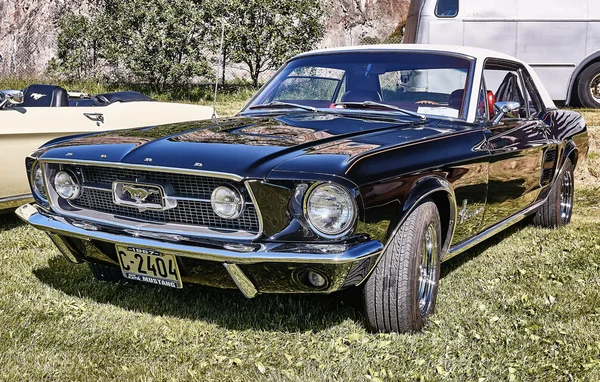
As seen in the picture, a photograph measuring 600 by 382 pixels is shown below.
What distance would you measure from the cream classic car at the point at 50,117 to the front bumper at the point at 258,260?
6.99ft

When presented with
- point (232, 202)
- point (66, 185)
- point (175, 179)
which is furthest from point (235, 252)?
point (66, 185)

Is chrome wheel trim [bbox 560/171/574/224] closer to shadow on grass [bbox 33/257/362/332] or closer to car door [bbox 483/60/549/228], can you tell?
car door [bbox 483/60/549/228]

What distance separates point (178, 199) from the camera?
3074 mm

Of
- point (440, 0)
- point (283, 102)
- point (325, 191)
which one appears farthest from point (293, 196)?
point (440, 0)

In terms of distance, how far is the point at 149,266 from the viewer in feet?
10.2

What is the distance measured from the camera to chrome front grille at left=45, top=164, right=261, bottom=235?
9.68 ft

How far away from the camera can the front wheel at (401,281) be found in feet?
9.91

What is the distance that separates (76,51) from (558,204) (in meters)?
15.4

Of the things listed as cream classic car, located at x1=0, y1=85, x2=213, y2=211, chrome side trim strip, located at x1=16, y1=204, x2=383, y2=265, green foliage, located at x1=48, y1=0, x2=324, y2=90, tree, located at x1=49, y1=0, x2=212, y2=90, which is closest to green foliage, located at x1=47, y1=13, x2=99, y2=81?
tree, located at x1=49, y1=0, x2=212, y2=90

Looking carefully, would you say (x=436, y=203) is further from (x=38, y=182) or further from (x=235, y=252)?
(x=38, y=182)

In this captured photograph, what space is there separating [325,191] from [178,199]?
0.71 meters

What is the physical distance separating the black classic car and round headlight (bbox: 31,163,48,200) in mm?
11

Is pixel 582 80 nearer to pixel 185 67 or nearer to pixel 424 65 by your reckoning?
pixel 424 65

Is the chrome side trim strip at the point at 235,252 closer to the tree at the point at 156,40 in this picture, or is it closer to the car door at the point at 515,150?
the car door at the point at 515,150
